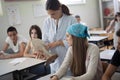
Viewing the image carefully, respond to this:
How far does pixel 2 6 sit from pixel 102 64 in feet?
9.43

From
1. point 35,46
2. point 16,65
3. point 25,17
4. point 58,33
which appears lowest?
point 16,65

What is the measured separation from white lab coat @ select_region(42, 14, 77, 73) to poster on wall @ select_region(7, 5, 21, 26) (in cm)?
201

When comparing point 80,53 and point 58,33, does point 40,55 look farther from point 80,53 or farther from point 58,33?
point 80,53

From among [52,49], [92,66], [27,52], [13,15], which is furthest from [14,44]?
[92,66]

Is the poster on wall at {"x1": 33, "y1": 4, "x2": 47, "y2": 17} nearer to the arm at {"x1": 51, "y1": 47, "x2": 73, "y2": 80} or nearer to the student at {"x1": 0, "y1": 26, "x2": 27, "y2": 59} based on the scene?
the student at {"x1": 0, "y1": 26, "x2": 27, "y2": 59}

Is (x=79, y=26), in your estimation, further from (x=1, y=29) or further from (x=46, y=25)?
(x=1, y=29)

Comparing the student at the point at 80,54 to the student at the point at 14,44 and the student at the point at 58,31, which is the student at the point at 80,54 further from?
the student at the point at 14,44

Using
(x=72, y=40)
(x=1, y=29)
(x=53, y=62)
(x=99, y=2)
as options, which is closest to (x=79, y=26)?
(x=72, y=40)

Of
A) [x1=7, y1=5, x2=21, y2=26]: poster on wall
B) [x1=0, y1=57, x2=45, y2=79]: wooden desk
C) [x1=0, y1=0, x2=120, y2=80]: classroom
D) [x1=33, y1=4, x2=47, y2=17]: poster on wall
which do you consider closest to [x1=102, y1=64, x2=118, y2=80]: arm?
[x1=0, y1=0, x2=120, y2=80]: classroom

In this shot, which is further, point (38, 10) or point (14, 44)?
point (38, 10)

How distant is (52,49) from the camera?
266 centimetres

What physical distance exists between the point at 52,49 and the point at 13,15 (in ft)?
7.08

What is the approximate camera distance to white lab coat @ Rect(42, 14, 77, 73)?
2.56 meters

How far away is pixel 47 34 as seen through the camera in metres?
2.68
